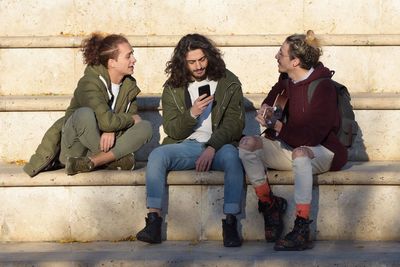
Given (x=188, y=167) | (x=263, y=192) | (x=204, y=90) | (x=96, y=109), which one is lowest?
(x=263, y=192)

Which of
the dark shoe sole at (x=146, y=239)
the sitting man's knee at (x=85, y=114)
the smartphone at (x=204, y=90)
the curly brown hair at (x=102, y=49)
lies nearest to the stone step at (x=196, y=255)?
the dark shoe sole at (x=146, y=239)

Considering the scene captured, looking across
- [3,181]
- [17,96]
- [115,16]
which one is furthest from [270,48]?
[3,181]

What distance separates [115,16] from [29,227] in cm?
259

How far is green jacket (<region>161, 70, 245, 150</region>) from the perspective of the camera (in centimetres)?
693

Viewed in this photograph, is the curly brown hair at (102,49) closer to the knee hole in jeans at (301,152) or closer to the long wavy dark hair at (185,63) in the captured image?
the long wavy dark hair at (185,63)

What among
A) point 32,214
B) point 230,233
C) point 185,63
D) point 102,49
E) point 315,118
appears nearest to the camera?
point 230,233

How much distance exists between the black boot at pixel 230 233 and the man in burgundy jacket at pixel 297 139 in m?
0.21

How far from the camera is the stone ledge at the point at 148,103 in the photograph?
24.5 ft

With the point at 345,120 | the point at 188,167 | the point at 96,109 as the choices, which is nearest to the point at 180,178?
the point at 188,167

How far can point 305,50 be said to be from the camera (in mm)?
6840

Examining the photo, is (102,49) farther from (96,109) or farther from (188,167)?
(188,167)

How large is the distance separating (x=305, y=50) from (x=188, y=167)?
1.09 metres

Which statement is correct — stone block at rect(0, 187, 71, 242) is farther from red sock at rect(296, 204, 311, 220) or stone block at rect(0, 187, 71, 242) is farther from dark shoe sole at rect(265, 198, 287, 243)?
red sock at rect(296, 204, 311, 220)

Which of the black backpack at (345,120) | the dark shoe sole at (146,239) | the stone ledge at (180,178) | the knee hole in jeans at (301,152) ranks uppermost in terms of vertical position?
the black backpack at (345,120)
